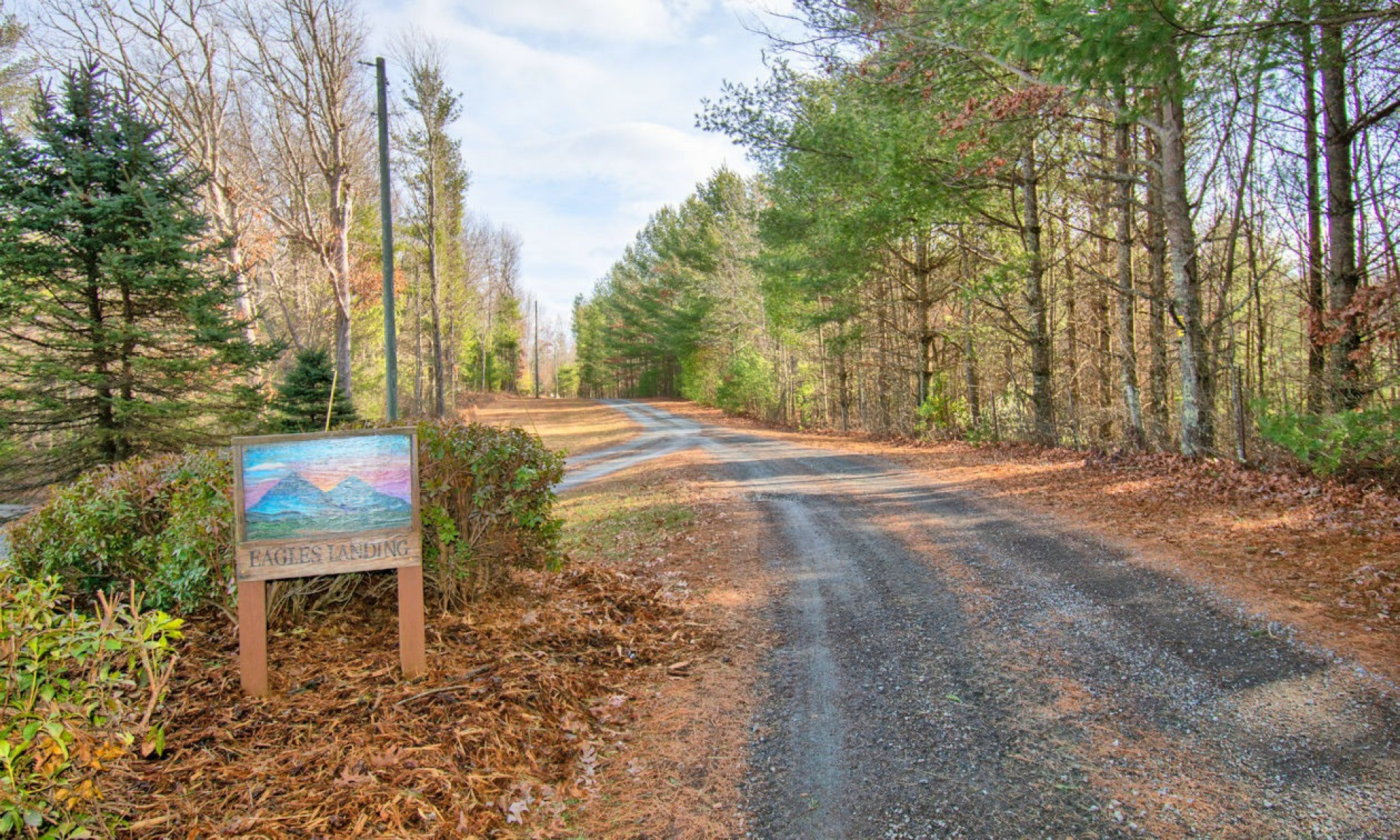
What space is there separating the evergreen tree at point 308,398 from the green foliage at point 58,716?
10.6 meters

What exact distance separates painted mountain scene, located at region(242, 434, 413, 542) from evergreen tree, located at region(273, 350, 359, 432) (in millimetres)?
9584

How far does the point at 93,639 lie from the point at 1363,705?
5780 mm

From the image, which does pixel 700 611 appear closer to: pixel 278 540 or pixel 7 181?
pixel 278 540

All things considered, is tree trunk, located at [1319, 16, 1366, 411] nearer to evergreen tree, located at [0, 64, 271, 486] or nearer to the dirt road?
the dirt road

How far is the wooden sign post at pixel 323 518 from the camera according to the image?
11.9 feet

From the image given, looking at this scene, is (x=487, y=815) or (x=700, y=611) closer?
(x=487, y=815)

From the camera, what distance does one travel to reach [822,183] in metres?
13.9

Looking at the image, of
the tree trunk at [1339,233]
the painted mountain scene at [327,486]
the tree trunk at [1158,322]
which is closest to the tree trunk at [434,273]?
the tree trunk at [1158,322]

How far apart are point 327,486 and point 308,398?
10.9 meters

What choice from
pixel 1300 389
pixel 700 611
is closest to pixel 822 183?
pixel 1300 389

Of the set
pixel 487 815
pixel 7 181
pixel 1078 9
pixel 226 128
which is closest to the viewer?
pixel 487 815

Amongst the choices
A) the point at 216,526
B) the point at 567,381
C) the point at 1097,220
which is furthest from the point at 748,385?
the point at 567,381

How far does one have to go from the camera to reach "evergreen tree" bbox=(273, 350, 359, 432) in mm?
12734

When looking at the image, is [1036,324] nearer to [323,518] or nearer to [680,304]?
[323,518]
